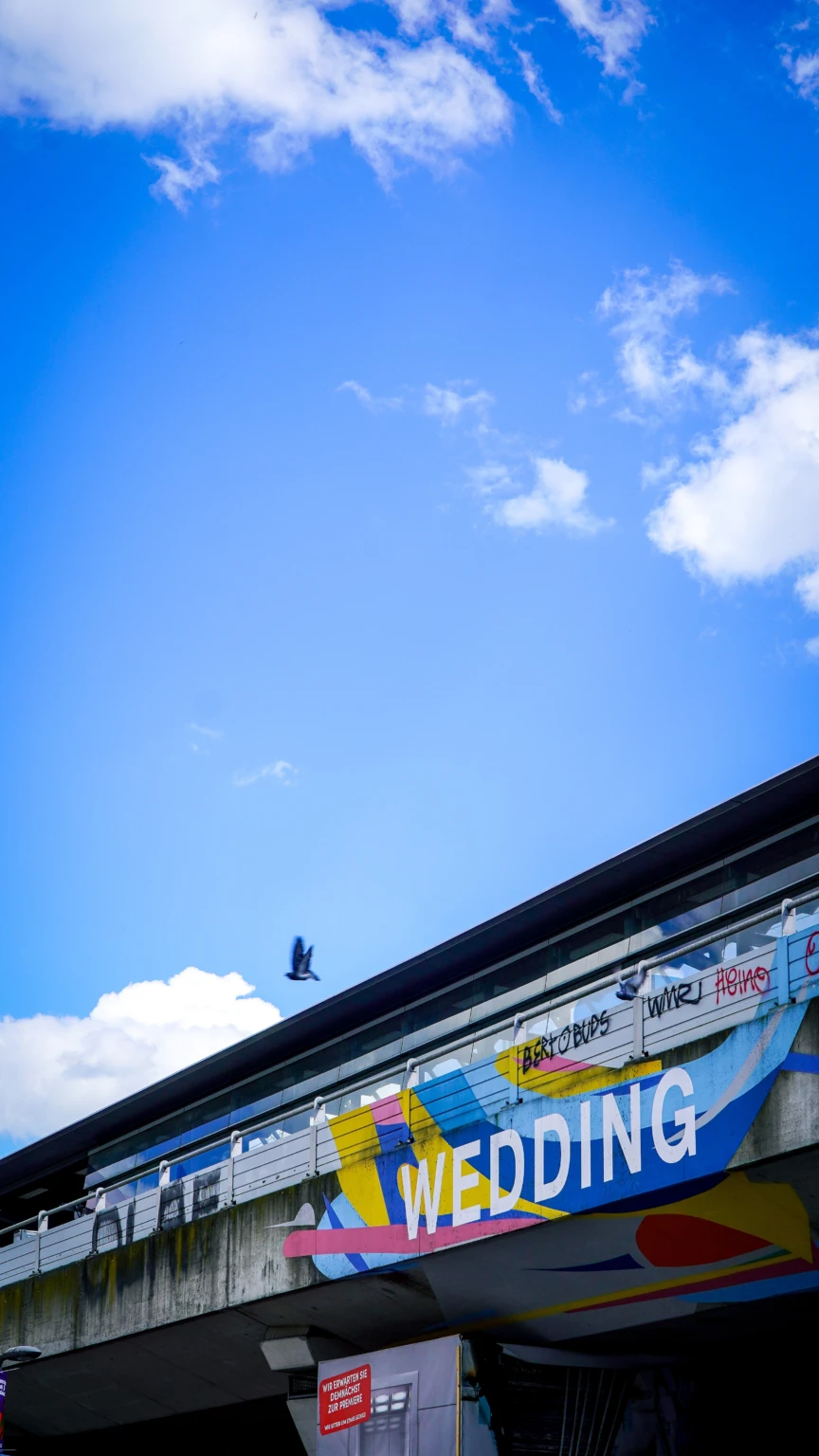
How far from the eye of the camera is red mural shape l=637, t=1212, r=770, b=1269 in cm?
1429

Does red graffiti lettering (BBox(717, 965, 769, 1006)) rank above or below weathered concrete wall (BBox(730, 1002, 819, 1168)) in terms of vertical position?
above

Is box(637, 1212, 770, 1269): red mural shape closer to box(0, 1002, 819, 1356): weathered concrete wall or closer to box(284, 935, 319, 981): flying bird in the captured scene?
box(0, 1002, 819, 1356): weathered concrete wall

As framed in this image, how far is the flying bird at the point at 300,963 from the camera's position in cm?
2316

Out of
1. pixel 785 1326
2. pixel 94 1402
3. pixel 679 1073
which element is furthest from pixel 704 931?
pixel 94 1402

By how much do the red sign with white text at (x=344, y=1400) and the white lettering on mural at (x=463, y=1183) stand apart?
3.36 m

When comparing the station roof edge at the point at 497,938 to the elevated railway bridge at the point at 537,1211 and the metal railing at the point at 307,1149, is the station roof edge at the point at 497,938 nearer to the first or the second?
the elevated railway bridge at the point at 537,1211

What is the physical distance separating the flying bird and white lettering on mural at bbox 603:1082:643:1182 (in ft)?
30.5

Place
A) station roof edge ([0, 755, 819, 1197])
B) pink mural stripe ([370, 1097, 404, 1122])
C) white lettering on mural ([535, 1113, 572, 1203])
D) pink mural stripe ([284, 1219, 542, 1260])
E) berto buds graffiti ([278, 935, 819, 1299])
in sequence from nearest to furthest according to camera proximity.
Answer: berto buds graffiti ([278, 935, 819, 1299]) → white lettering on mural ([535, 1113, 572, 1203]) → pink mural stripe ([284, 1219, 542, 1260]) → pink mural stripe ([370, 1097, 404, 1122]) → station roof edge ([0, 755, 819, 1197])

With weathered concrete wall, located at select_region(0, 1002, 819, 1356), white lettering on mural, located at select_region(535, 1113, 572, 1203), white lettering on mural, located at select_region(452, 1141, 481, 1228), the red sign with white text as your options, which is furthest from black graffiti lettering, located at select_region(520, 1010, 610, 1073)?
the red sign with white text

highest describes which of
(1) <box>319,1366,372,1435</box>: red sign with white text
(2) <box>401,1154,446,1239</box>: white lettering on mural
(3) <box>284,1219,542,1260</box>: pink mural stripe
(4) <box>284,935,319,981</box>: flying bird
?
(4) <box>284,935,319,981</box>: flying bird

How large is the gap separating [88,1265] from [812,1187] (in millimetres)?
12995

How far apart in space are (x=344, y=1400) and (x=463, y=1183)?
4.21 meters

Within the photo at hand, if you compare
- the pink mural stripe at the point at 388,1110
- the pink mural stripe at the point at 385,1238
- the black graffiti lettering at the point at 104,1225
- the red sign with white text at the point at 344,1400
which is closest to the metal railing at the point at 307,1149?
the black graffiti lettering at the point at 104,1225

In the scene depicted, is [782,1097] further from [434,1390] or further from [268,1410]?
[268,1410]
